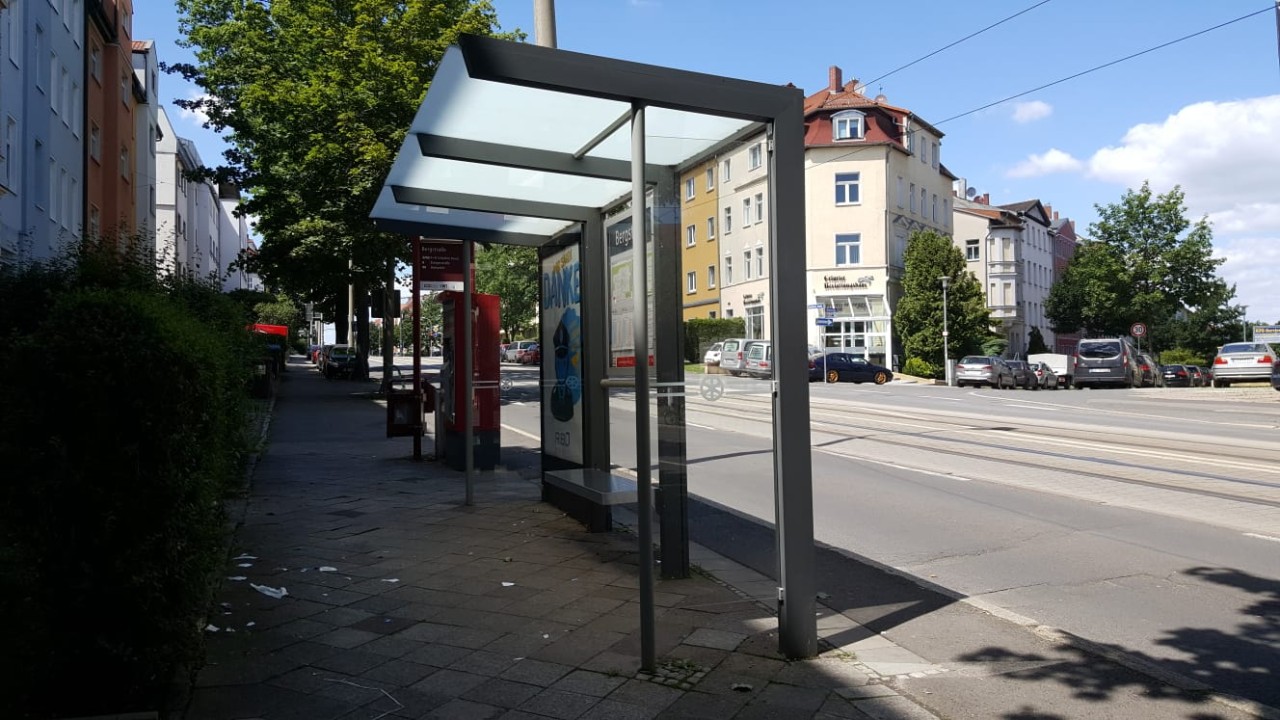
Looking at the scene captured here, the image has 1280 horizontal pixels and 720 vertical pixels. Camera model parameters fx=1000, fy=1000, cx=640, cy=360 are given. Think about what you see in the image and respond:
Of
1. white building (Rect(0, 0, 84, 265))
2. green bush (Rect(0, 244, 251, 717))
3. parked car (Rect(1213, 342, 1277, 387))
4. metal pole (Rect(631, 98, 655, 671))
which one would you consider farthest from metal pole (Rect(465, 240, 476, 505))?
parked car (Rect(1213, 342, 1277, 387))

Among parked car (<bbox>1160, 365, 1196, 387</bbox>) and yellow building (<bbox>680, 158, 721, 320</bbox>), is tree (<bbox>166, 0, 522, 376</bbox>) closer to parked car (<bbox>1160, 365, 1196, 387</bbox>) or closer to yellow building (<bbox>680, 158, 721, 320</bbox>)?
yellow building (<bbox>680, 158, 721, 320</bbox>)

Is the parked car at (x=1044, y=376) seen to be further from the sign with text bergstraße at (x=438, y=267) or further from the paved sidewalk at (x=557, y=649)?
the paved sidewalk at (x=557, y=649)

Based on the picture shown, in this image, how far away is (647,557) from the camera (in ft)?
15.0

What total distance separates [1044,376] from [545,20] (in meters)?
37.7

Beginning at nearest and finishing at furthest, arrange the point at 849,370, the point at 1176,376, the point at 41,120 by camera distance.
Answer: the point at 41,120, the point at 849,370, the point at 1176,376

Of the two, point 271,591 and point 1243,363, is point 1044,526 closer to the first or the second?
point 271,591

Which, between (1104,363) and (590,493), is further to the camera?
(1104,363)

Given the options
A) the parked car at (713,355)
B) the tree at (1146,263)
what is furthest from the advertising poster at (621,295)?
the tree at (1146,263)

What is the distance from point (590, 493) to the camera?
243 inches

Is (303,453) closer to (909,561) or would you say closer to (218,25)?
(909,561)

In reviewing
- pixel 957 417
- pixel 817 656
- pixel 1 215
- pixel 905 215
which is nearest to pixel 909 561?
pixel 817 656

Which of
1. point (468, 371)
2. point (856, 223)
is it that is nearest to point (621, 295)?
point (468, 371)

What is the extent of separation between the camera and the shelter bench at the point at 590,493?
610 cm

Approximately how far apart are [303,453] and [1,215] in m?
12.7
